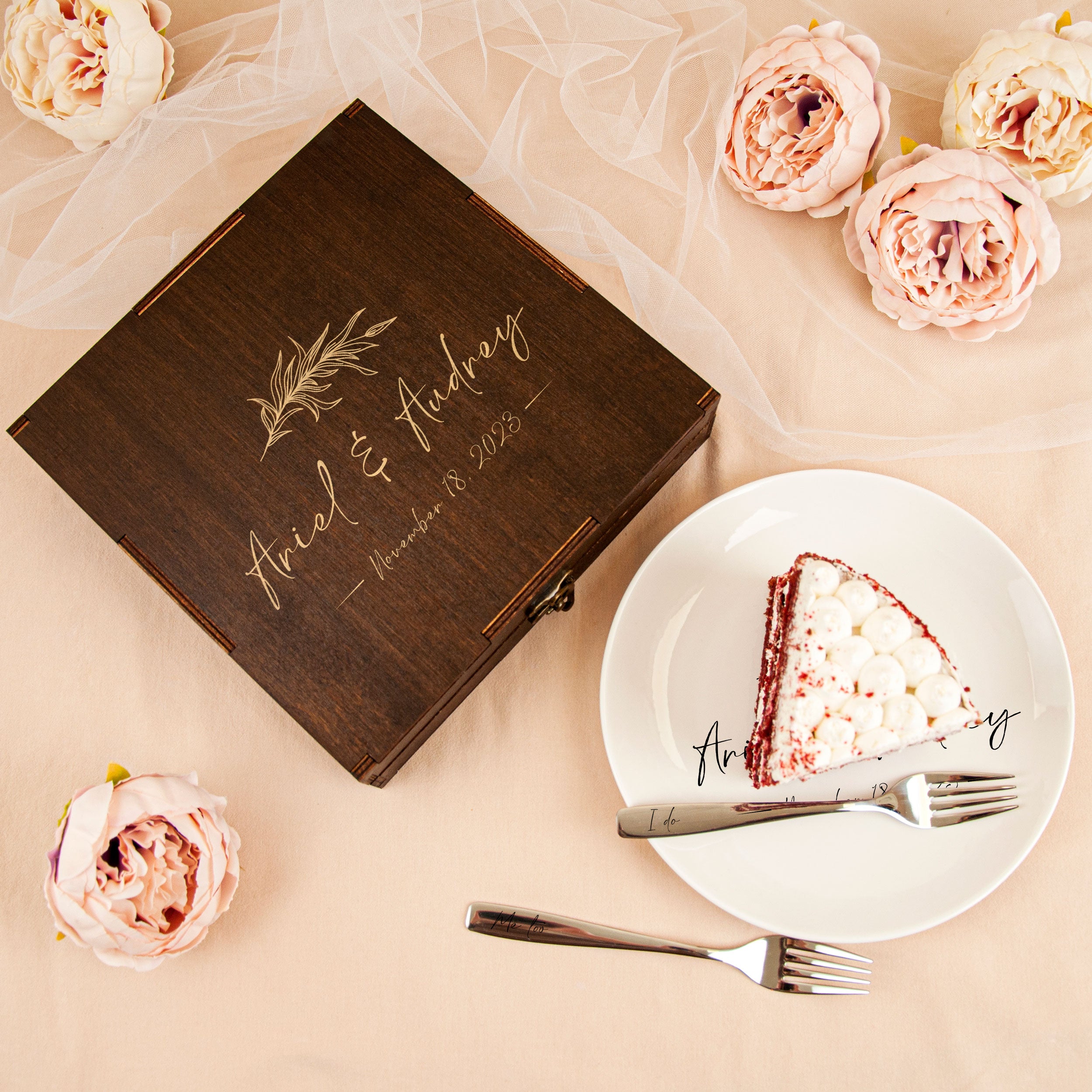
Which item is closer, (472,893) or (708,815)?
(708,815)

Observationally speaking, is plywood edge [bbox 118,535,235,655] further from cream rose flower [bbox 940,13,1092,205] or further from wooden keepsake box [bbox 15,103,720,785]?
cream rose flower [bbox 940,13,1092,205]

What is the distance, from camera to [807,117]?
5.03 ft

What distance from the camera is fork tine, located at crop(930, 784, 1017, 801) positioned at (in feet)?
4.53

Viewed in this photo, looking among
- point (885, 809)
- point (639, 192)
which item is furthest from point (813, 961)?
point (639, 192)

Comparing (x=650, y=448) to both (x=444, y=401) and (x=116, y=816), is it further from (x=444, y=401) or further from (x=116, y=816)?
(x=116, y=816)

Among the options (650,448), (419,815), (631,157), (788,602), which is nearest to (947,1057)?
(788,602)

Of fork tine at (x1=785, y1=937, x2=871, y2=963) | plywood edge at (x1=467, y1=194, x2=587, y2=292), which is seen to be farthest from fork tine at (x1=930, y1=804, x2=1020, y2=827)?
plywood edge at (x1=467, y1=194, x2=587, y2=292)

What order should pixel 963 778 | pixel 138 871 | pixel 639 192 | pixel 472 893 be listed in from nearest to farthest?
pixel 138 871 < pixel 963 778 < pixel 472 893 < pixel 639 192

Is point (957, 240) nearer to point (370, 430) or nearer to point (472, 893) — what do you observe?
point (370, 430)

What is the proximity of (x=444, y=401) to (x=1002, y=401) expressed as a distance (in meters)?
1.10

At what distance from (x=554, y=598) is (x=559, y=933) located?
0.62 meters

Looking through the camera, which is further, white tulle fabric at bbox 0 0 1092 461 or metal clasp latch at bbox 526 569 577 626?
white tulle fabric at bbox 0 0 1092 461

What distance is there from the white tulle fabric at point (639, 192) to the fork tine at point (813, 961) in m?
0.92

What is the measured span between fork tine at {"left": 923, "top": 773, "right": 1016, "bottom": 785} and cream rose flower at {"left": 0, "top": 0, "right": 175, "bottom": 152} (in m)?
1.99
